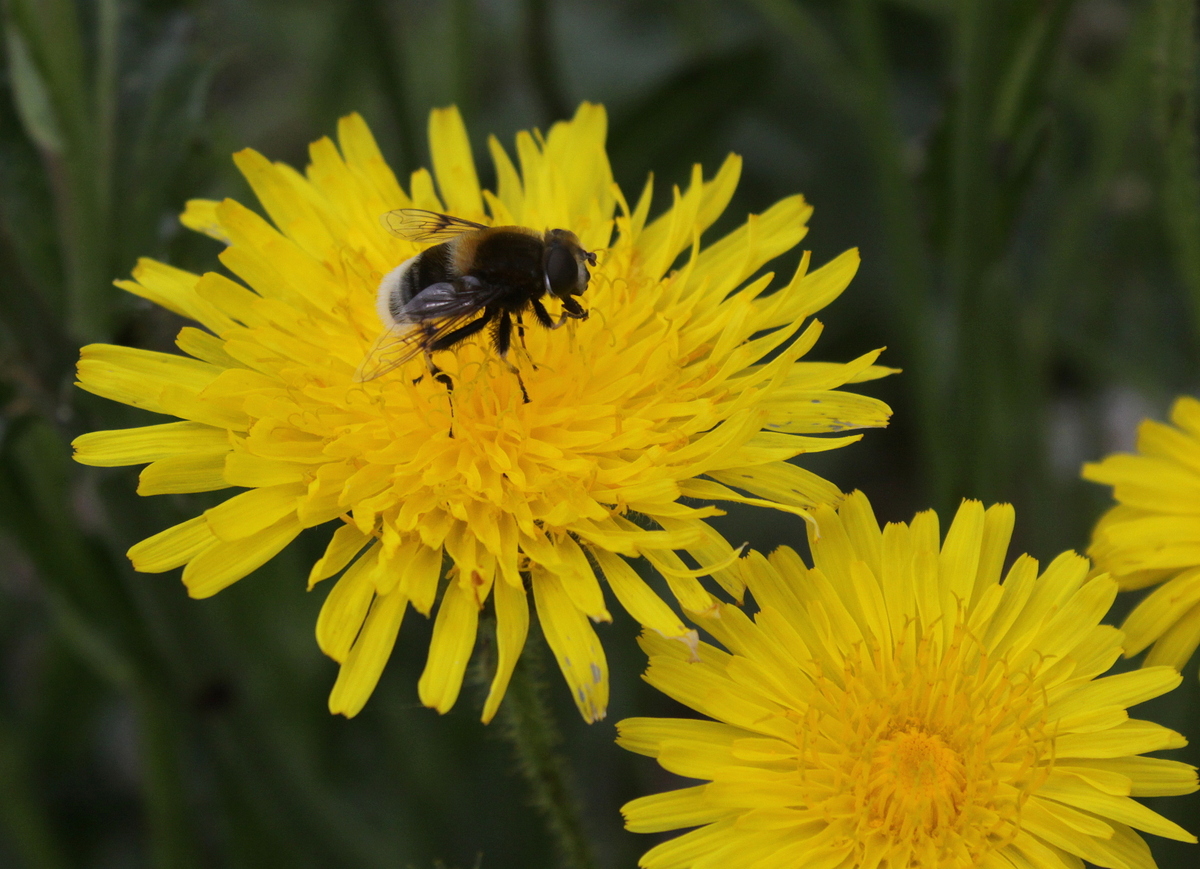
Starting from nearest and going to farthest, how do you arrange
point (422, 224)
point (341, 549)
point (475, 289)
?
point (341, 549) < point (475, 289) < point (422, 224)

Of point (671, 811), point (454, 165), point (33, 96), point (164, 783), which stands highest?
point (33, 96)

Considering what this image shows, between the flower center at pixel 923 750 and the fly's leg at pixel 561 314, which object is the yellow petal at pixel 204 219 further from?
the flower center at pixel 923 750

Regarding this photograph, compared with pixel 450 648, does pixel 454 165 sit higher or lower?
higher

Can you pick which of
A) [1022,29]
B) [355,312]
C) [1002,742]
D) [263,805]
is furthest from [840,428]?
[263,805]

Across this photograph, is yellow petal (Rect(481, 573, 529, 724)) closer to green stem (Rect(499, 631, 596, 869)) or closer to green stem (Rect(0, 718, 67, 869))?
green stem (Rect(499, 631, 596, 869))

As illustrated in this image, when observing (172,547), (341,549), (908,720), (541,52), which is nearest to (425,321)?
(341,549)

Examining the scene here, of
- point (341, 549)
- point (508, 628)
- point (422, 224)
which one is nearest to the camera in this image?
point (508, 628)

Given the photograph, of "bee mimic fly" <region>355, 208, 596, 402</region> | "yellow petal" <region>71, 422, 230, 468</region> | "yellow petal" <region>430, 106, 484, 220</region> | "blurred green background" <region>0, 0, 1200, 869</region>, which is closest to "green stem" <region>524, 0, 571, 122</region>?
"blurred green background" <region>0, 0, 1200, 869</region>

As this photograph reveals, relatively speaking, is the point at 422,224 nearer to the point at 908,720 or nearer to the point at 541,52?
the point at 908,720
